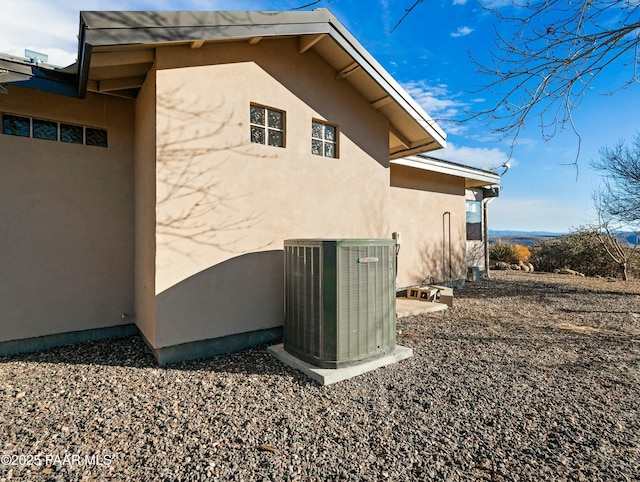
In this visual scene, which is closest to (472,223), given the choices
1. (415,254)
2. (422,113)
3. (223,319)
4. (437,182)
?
(437,182)

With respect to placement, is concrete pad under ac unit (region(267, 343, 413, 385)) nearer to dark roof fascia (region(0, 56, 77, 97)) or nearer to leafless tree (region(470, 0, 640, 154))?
leafless tree (region(470, 0, 640, 154))

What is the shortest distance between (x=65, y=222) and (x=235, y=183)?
2451mm

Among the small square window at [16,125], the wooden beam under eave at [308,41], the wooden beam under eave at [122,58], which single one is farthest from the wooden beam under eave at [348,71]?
the small square window at [16,125]

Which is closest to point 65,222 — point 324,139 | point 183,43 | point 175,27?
point 183,43

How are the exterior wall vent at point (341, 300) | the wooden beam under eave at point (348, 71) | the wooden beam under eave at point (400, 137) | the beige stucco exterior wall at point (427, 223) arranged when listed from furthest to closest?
the beige stucco exterior wall at point (427, 223), the wooden beam under eave at point (400, 137), the wooden beam under eave at point (348, 71), the exterior wall vent at point (341, 300)

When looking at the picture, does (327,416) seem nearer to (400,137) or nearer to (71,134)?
(71,134)

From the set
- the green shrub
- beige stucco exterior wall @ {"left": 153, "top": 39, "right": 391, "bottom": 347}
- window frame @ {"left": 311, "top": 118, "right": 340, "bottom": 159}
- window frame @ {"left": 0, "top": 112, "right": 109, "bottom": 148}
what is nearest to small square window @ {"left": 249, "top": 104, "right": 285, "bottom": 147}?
beige stucco exterior wall @ {"left": 153, "top": 39, "right": 391, "bottom": 347}

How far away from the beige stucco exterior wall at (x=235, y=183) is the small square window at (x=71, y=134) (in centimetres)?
177

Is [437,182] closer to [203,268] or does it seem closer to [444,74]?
[444,74]

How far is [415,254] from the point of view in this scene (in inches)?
345

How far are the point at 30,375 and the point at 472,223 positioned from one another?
11.7m

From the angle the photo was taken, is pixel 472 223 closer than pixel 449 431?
No

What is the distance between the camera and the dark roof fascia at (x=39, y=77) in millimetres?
3838

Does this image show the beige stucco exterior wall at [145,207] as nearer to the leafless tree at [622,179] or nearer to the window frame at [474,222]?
the window frame at [474,222]
